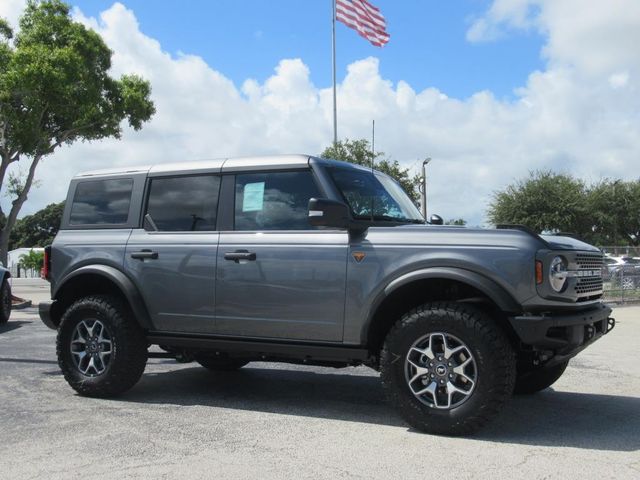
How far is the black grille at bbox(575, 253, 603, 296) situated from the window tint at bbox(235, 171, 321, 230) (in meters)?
2.02

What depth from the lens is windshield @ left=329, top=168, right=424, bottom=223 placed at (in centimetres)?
536

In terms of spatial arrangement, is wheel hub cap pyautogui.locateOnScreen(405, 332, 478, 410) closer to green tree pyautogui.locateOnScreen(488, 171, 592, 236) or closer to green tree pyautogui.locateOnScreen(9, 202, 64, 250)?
green tree pyautogui.locateOnScreen(488, 171, 592, 236)

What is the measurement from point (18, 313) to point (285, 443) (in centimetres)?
1305

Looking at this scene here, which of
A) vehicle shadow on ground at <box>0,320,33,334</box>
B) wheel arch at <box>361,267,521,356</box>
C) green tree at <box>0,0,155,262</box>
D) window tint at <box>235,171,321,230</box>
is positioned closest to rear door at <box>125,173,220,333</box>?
window tint at <box>235,171,321,230</box>

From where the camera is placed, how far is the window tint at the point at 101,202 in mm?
6172

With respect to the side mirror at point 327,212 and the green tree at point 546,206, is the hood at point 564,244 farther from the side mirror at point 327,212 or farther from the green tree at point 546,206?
the green tree at point 546,206

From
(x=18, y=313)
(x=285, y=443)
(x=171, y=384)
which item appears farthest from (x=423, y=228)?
(x=18, y=313)

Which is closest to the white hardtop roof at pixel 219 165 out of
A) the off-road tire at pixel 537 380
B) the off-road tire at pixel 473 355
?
the off-road tire at pixel 473 355

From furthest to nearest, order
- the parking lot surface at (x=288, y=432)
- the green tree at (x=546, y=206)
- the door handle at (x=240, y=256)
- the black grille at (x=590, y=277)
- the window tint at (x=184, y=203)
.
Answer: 1. the green tree at (x=546, y=206)
2. the window tint at (x=184, y=203)
3. the door handle at (x=240, y=256)
4. the black grille at (x=590, y=277)
5. the parking lot surface at (x=288, y=432)

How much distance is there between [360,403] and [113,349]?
2212 millimetres

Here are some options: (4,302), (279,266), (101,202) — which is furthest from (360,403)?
(4,302)

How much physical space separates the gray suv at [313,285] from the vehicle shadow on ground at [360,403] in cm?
35

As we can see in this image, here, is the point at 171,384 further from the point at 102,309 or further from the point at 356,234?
the point at 356,234

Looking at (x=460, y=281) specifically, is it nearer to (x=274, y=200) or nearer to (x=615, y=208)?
(x=274, y=200)
